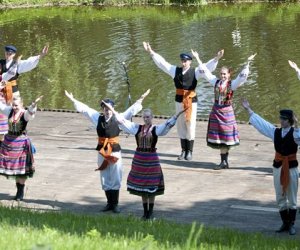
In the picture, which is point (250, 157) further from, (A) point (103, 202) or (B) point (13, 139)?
(B) point (13, 139)

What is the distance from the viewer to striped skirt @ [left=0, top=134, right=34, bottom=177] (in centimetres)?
1024

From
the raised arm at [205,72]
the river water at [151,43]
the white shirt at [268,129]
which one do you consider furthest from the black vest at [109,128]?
the river water at [151,43]

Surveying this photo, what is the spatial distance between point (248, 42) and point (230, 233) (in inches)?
689

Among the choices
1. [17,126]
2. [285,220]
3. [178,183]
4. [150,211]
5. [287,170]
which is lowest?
[178,183]

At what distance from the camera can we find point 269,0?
116 ft

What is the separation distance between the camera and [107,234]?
289 inches

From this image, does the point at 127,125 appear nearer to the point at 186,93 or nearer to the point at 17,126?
the point at 17,126

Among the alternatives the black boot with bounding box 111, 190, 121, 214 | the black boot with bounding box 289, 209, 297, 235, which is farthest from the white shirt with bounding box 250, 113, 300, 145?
the black boot with bounding box 111, 190, 121, 214

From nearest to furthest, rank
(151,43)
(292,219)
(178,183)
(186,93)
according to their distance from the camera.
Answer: (292,219) → (178,183) → (186,93) → (151,43)

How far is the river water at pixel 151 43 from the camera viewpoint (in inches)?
753

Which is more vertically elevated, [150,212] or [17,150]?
[17,150]

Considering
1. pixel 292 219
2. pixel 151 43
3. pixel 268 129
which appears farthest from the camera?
pixel 151 43

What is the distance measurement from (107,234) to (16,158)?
10.6 feet

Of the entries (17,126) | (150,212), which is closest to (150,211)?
(150,212)
